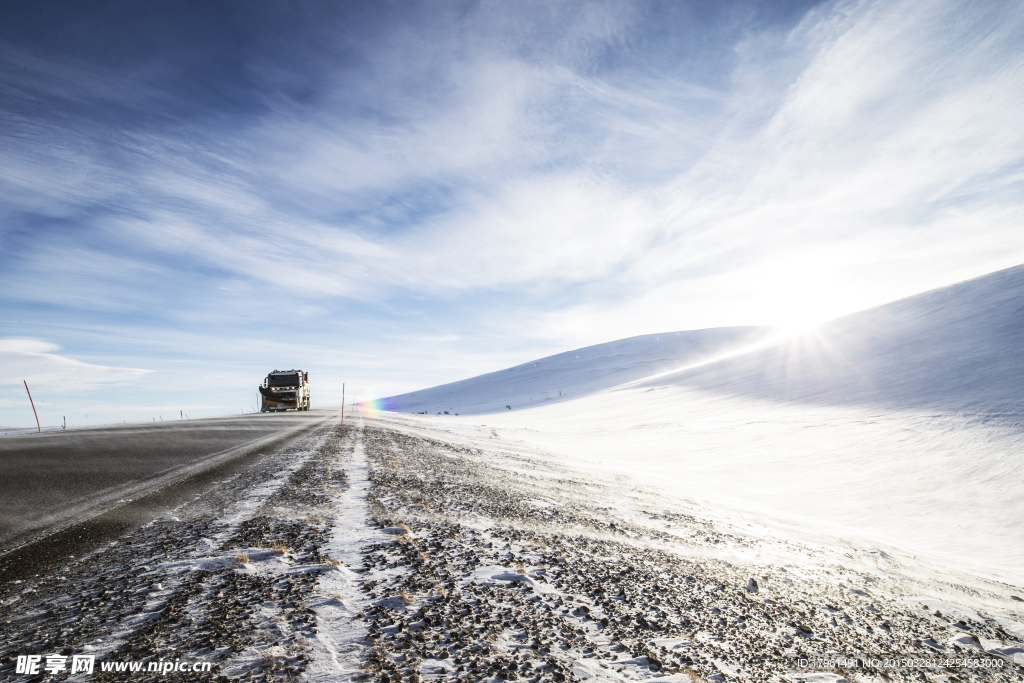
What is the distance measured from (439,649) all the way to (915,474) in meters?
20.6

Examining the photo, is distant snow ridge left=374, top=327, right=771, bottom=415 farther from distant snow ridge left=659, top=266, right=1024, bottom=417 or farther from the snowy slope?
the snowy slope

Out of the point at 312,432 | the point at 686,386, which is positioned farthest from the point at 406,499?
the point at 686,386

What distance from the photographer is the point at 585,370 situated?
8575 centimetres

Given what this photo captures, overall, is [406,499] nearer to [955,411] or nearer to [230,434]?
[230,434]

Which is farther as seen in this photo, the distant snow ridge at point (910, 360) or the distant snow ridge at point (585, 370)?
the distant snow ridge at point (585, 370)

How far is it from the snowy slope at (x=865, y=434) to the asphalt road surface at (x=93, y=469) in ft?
33.4

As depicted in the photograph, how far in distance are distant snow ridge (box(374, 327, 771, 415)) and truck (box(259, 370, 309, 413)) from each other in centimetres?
3780

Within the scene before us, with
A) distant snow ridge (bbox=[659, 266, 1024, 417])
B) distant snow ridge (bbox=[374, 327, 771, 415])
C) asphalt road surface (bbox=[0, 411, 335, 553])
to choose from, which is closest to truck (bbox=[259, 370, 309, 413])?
asphalt road surface (bbox=[0, 411, 335, 553])

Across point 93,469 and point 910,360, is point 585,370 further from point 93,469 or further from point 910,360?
point 93,469

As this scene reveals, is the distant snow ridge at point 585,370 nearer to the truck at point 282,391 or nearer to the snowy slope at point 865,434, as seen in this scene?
the snowy slope at point 865,434

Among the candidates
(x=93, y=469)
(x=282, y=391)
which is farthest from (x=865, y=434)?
(x=282, y=391)

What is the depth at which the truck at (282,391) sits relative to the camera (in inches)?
1201

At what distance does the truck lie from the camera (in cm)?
3052

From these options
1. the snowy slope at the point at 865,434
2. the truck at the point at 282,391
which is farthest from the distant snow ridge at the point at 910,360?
the truck at the point at 282,391
